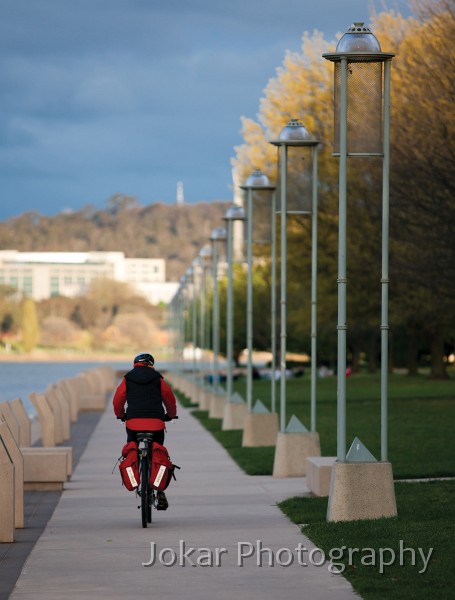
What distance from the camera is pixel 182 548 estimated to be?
12484 millimetres

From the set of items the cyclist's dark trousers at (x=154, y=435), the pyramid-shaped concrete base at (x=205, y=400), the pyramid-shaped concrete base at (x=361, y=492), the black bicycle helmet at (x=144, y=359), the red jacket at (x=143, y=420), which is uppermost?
the black bicycle helmet at (x=144, y=359)

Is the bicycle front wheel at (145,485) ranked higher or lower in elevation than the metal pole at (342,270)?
lower

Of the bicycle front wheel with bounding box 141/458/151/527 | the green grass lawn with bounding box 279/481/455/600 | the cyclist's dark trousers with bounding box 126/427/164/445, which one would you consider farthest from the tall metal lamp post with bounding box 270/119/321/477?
the bicycle front wheel with bounding box 141/458/151/527

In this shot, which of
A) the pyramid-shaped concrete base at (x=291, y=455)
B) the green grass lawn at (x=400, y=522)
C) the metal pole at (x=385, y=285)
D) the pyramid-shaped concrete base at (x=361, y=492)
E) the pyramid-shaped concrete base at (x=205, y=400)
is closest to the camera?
the green grass lawn at (x=400, y=522)

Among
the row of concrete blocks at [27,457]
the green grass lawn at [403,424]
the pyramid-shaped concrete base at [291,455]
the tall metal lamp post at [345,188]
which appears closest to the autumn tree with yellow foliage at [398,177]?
the green grass lawn at [403,424]

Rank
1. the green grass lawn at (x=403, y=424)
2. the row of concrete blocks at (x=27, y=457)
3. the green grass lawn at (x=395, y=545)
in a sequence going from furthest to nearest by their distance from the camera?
the green grass lawn at (x=403, y=424), the row of concrete blocks at (x=27, y=457), the green grass lawn at (x=395, y=545)

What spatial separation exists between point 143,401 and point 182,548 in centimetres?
222

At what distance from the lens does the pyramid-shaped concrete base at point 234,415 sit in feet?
111

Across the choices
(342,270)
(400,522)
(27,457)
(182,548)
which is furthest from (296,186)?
(182,548)

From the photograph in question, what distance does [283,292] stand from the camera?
22.9 metres

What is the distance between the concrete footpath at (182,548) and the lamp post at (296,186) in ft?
7.60

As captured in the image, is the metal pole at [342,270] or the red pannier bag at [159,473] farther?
the metal pole at [342,270]

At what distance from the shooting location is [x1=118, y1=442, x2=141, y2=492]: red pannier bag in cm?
1397

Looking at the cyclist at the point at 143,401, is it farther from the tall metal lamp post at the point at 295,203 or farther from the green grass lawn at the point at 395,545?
the tall metal lamp post at the point at 295,203
